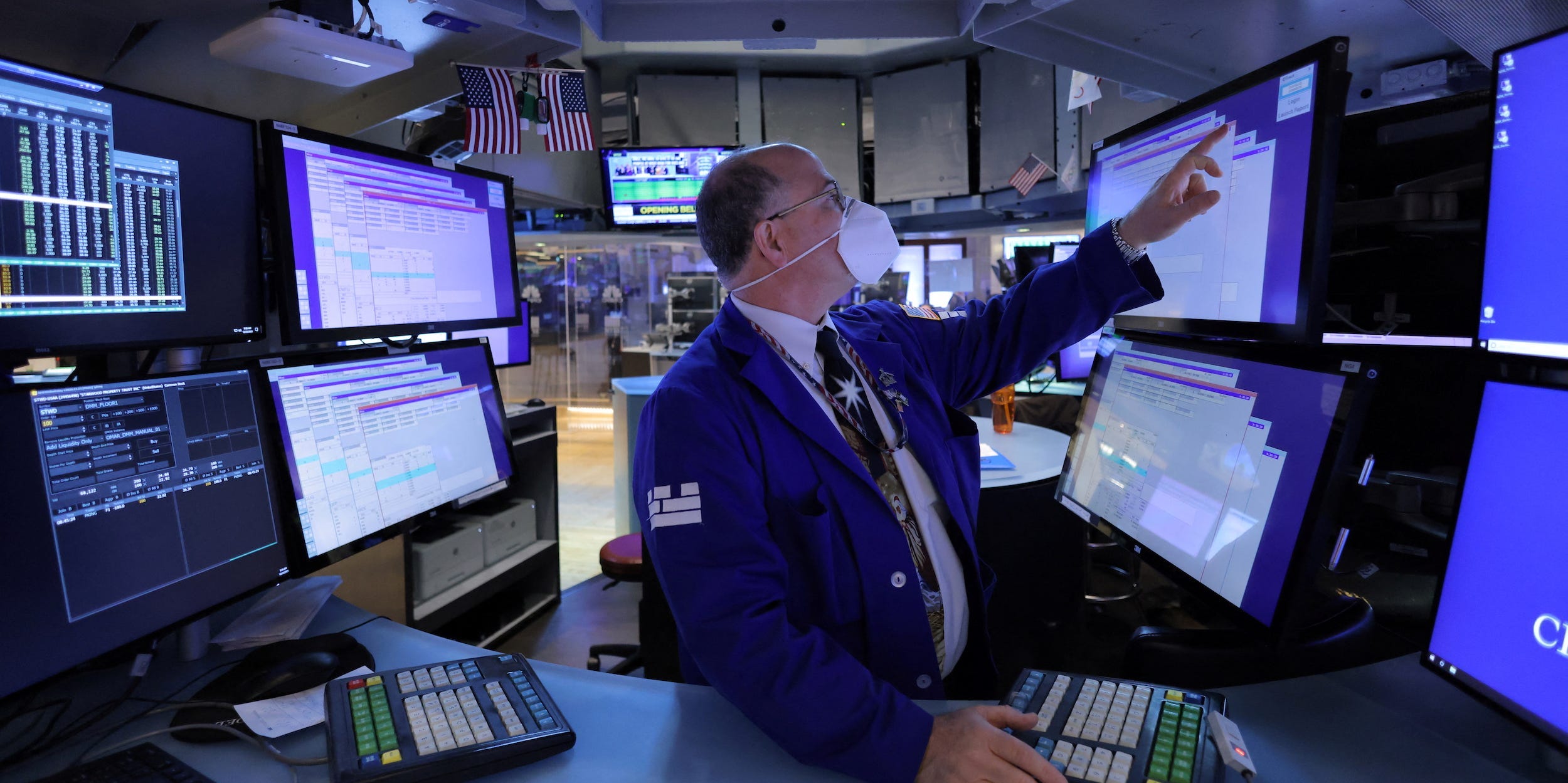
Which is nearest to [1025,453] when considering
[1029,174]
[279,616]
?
[279,616]

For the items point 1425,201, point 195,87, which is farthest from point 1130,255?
point 195,87

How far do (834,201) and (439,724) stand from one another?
1059mm

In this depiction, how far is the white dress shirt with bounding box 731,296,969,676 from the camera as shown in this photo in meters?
1.34

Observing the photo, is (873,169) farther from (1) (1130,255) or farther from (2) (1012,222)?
(1) (1130,255)

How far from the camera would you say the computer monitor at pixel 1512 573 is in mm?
755

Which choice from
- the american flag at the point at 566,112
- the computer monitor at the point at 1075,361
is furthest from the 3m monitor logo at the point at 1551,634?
the american flag at the point at 566,112

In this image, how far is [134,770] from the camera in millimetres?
890

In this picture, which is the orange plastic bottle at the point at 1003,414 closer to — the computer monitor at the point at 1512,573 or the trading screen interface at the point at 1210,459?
the trading screen interface at the point at 1210,459

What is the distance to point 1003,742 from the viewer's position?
883 millimetres

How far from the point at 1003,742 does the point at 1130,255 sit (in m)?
0.86

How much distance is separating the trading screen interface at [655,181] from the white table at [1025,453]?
12.6 ft

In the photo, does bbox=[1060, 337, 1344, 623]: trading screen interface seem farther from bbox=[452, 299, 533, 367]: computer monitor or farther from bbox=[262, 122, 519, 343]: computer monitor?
bbox=[452, 299, 533, 367]: computer monitor

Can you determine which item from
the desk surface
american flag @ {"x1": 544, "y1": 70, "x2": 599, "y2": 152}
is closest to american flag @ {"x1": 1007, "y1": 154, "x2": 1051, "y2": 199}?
american flag @ {"x1": 544, "y1": 70, "x2": 599, "y2": 152}

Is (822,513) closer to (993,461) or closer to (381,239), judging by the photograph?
(381,239)
